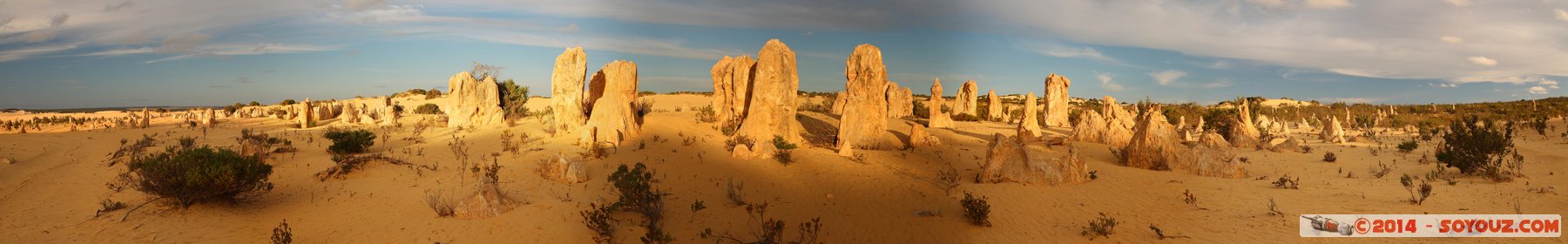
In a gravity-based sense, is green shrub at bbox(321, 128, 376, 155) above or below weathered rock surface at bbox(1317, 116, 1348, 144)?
below

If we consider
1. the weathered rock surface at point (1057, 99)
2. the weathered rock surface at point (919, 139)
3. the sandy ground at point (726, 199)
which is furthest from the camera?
the weathered rock surface at point (1057, 99)

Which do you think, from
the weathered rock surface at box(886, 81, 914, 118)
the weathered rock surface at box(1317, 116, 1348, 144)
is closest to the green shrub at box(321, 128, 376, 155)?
the weathered rock surface at box(886, 81, 914, 118)

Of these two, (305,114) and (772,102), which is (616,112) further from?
(305,114)

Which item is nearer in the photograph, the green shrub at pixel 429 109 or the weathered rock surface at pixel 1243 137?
the weathered rock surface at pixel 1243 137

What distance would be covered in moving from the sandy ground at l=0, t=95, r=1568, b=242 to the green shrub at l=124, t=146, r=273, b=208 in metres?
0.23

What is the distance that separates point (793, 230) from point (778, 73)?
1041 centimetres

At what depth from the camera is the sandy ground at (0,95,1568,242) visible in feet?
30.9

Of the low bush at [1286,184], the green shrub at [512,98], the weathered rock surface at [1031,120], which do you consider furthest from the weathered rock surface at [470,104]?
the low bush at [1286,184]

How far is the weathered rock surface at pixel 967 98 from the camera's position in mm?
37781

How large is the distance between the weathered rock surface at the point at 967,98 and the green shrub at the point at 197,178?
1306 inches

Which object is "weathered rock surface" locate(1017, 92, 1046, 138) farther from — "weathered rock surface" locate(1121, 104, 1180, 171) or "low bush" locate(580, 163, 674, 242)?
"low bush" locate(580, 163, 674, 242)

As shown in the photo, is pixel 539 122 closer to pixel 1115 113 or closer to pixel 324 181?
pixel 324 181

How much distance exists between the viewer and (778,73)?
1988 cm

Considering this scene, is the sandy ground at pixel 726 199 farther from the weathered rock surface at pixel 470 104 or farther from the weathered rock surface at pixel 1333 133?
the weathered rock surface at pixel 470 104
